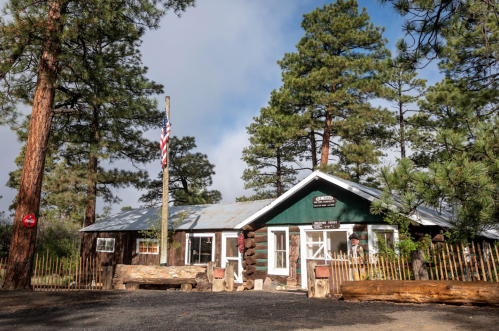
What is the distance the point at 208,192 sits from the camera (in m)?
34.8

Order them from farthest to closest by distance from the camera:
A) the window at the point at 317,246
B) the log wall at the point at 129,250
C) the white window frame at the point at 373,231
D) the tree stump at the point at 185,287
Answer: the log wall at the point at 129,250 < the window at the point at 317,246 < the tree stump at the point at 185,287 < the white window frame at the point at 373,231

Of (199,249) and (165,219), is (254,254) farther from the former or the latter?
(165,219)

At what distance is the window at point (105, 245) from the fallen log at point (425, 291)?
646 inches

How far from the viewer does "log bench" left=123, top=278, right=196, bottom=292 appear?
1461cm

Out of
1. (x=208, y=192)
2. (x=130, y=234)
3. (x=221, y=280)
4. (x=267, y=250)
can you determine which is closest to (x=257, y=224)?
(x=267, y=250)

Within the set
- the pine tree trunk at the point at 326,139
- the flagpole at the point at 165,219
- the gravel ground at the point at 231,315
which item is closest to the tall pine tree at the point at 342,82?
the pine tree trunk at the point at 326,139

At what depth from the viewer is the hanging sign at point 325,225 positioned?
1505 cm

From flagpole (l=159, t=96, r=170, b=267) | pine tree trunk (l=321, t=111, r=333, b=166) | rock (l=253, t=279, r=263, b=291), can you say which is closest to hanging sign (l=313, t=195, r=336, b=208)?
rock (l=253, t=279, r=263, b=291)

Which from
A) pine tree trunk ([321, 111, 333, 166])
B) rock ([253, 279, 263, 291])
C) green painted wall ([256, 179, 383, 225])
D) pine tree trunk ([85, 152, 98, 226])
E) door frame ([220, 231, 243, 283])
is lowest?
rock ([253, 279, 263, 291])

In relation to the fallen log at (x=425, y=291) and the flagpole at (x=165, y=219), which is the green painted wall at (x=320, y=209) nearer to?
the flagpole at (x=165, y=219)

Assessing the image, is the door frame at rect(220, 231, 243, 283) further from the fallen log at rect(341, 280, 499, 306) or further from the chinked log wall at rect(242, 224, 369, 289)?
the fallen log at rect(341, 280, 499, 306)

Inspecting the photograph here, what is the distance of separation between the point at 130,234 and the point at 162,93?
35.2 feet

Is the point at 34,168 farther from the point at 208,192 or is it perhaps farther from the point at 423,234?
the point at 208,192

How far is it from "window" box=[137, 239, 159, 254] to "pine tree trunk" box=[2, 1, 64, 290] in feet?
26.3
